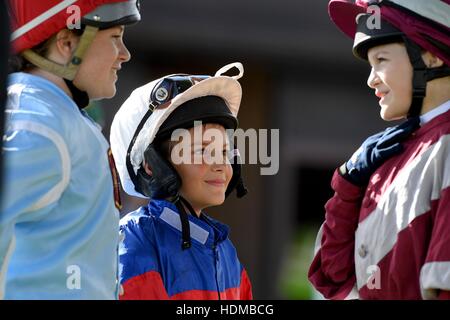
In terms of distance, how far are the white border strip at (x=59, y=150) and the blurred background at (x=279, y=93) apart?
561 centimetres

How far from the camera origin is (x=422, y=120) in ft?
12.6

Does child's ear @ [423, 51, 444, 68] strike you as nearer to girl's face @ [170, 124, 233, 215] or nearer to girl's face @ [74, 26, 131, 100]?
girl's face @ [170, 124, 233, 215]

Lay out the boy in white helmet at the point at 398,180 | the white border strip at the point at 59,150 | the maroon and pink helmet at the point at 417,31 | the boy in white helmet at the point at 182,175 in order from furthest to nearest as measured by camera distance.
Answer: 1. the boy in white helmet at the point at 182,175
2. the maroon and pink helmet at the point at 417,31
3. the boy in white helmet at the point at 398,180
4. the white border strip at the point at 59,150

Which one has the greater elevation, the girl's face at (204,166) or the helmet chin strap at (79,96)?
the helmet chin strap at (79,96)

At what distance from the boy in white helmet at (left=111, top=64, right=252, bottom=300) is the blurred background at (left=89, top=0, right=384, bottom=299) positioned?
4709 millimetres

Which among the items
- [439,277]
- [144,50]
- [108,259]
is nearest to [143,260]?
[108,259]

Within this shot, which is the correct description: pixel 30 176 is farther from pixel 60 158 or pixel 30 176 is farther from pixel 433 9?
pixel 433 9

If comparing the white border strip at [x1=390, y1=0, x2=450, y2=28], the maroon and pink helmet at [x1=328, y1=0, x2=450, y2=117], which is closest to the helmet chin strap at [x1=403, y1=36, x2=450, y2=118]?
the maroon and pink helmet at [x1=328, y1=0, x2=450, y2=117]

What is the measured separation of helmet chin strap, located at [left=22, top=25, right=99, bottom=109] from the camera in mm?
3572

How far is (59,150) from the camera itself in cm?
329

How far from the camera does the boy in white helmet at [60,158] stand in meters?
3.21

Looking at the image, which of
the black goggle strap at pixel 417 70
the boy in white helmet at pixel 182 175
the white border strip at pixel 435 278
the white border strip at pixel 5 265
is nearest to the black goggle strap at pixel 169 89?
the boy in white helmet at pixel 182 175

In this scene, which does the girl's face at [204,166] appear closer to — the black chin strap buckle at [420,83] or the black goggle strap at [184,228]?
the black goggle strap at [184,228]
